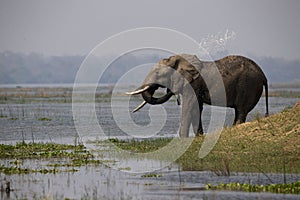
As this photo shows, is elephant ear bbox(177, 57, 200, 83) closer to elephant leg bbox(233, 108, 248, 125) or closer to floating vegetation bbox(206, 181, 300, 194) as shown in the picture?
elephant leg bbox(233, 108, 248, 125)

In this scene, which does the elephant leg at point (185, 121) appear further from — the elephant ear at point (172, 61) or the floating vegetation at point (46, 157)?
the floating vegetation at point (46, 157)

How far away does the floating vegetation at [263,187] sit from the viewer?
16031mm

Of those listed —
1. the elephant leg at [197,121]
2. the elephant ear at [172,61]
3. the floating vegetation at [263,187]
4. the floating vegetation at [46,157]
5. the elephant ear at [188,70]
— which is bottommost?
the floating vegetation at [263,187]

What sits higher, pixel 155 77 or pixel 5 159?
pixel 155 77

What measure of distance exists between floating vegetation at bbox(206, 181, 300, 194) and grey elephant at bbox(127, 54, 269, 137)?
808cm

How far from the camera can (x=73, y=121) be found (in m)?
37.1

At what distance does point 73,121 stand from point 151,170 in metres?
17.9

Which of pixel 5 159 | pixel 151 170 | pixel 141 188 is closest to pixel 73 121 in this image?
pixel 5 159

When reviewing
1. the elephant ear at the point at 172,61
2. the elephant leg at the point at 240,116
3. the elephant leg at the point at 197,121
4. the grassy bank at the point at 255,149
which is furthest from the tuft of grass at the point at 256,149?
the elephant ear at the point at 172,61

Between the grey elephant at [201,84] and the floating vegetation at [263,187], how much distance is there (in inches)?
318

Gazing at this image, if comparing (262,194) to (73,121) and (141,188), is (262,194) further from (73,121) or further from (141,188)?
(73,121)

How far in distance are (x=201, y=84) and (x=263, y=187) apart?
952 cm

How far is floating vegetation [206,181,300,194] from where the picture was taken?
631 inches

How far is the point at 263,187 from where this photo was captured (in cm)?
1627
